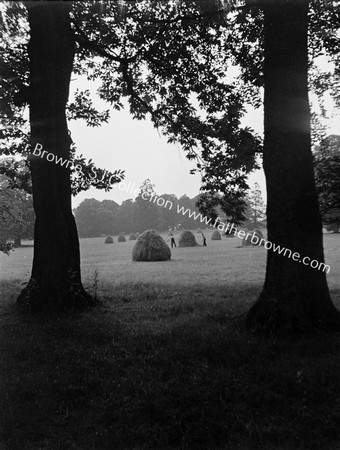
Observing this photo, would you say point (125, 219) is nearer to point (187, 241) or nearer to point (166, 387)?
point (187, 241)

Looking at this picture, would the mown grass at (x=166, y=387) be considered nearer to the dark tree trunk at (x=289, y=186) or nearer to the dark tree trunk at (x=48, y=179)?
the dark tree trunk at (x=289, y=186)

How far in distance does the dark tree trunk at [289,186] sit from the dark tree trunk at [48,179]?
473 centimetres

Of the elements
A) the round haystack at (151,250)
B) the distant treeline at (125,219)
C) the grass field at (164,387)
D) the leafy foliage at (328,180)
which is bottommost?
the grass field at (164,387)

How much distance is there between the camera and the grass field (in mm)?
3305

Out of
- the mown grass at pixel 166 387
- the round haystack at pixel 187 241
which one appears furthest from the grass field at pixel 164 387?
the round haystack at pixel 187 241

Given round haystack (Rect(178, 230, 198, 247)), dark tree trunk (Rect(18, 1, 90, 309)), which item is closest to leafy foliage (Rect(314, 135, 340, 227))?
dark tree trunk (Rect(18, 1, 90, 309))

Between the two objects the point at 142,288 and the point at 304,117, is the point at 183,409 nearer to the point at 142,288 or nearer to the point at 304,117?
the point at 304,117

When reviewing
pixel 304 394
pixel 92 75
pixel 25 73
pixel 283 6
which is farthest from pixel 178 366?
pixel 92 75

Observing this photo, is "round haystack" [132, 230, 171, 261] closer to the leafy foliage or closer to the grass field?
the grass field

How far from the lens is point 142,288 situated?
443 inches

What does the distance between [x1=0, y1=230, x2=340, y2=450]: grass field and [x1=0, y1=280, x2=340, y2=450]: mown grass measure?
13 mm

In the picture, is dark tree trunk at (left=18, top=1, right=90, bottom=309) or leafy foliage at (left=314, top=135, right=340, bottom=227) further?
dark tree trunk at (left=18, top=1, right=90, bottom=309)

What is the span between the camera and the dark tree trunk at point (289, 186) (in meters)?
5.84

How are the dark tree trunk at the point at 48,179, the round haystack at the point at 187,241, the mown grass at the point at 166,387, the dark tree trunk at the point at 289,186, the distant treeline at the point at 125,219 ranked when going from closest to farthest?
the mown grass at the point at 166,387 < the dark tree trunk at the point at 289,186 < the dark tree trunk at the point at 48,179 < the round haystack at the point at 187,241 < the distant treeline at the point at 125,219
